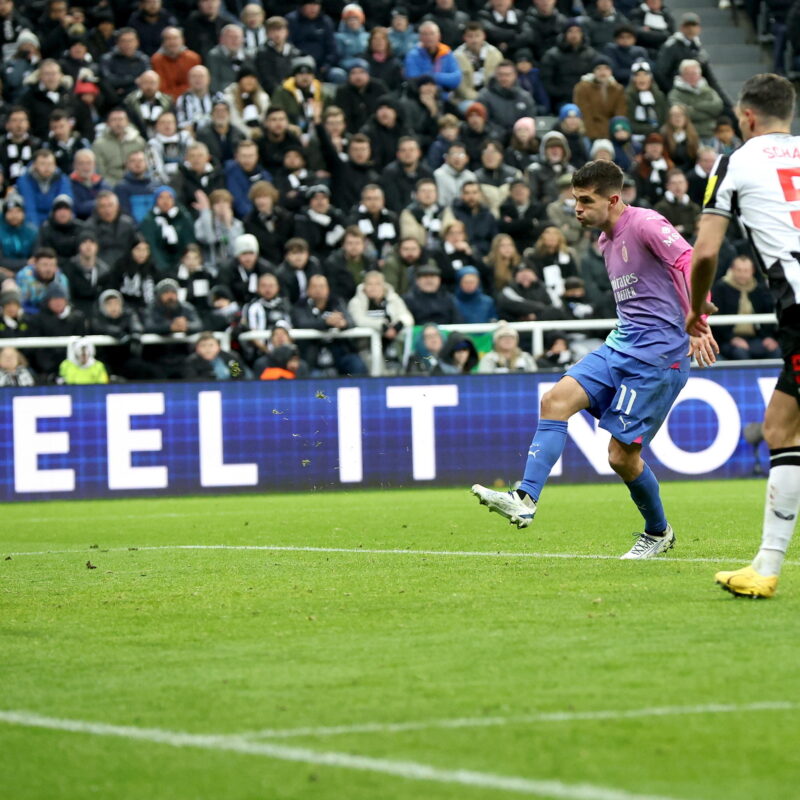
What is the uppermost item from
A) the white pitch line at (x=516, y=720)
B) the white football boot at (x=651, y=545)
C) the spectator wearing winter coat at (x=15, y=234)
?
the spectator wearing winter coat at (x=15, y=234)

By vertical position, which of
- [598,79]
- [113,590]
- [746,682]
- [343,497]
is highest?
[598,79]

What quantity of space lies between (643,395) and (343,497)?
8.35 meters

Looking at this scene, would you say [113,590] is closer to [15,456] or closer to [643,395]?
[643,395]

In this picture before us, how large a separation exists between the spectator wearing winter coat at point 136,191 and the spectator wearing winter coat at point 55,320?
218 centimetres

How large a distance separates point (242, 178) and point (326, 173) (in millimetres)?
1075

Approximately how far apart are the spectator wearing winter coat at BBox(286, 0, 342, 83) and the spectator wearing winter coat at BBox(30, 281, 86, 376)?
6.02 meters

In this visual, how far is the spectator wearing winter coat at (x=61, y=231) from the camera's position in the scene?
20.2 m

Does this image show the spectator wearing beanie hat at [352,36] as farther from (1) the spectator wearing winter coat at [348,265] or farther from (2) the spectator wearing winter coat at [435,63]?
(1) the spectator wearing winter coat at [348,265]

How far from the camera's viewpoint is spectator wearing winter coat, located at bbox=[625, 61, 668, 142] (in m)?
23.4

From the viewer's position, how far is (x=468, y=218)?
20969mm

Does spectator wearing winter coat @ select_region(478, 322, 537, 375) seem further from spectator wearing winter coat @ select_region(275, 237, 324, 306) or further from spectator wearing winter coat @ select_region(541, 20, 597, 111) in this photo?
spectator wearing winter coat @ select_region(541, 20, 597, 111)

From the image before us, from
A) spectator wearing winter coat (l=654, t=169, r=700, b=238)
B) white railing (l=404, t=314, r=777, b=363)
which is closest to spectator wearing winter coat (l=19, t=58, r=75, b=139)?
white railing (l=404, t=314, r=777, b=363)

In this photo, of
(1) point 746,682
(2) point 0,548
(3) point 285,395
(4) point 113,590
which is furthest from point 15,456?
(1) point 746,682

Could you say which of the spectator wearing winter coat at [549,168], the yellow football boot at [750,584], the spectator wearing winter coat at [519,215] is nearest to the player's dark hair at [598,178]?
the yellow football boot at [750,584]
